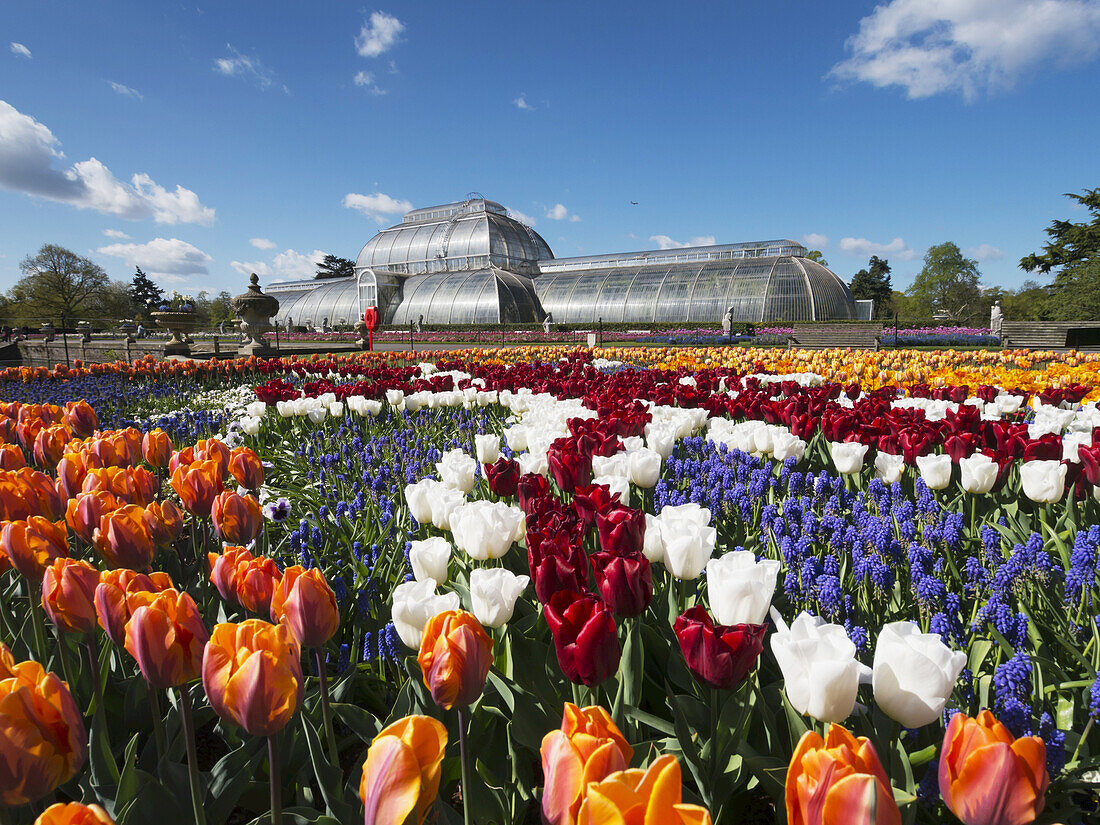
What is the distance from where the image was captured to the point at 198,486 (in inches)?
79.4

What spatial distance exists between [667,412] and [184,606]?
3439mm

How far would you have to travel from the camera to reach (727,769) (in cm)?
119

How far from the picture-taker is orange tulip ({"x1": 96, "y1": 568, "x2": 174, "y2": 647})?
3.78 feet

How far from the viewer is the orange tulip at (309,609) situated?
1130mm

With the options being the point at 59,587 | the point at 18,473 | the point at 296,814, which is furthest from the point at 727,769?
the point at 18,473

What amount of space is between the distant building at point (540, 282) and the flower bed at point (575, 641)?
1442 inches

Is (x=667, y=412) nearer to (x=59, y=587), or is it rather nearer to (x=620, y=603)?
(x=620, y=603)

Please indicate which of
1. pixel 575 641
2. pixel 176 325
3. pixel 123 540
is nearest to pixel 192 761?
pixel 575 641

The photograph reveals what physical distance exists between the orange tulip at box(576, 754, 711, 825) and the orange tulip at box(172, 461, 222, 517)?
1.87 metres

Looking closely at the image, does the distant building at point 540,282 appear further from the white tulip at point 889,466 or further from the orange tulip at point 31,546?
the orange tulip at point 31,546

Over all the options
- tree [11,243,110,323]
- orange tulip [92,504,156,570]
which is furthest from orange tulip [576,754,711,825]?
tree [11,243,110,323]

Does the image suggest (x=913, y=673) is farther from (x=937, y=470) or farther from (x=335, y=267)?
(x=335, y=267)

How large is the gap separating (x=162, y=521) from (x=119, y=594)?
641 millimetres

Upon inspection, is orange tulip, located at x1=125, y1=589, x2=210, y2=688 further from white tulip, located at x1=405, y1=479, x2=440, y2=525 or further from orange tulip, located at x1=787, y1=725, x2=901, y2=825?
white tulip, located at x1=405, y1=479, x2=440, y2=525
